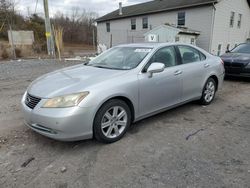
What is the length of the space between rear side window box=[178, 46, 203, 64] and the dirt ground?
1167 mm

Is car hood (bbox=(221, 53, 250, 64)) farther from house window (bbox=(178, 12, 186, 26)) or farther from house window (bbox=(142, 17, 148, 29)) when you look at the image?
house window (bbox=(142, 17, 148, 29))

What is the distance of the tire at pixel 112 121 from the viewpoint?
2908mm

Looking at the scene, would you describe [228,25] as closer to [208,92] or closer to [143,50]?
[208,92]

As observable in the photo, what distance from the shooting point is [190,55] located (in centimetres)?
443

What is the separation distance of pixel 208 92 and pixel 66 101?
343 cm

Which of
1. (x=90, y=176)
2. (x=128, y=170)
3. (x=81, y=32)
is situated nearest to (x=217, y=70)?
(x=128, y=170)

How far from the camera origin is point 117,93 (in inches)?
119

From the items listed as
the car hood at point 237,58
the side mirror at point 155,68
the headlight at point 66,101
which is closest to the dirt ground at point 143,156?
the headlight at point 66,101

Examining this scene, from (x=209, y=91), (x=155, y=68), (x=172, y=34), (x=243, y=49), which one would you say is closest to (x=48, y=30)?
(x=172, y=34)

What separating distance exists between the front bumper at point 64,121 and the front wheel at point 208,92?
297 centimetres

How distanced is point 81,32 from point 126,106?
4206 centimetres

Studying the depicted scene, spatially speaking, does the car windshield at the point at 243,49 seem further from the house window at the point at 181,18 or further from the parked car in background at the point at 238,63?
Answer: the house window at the point at 181,18

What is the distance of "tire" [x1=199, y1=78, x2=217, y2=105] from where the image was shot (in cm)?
476

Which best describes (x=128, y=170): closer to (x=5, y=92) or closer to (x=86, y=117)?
(x=86, y=117)
